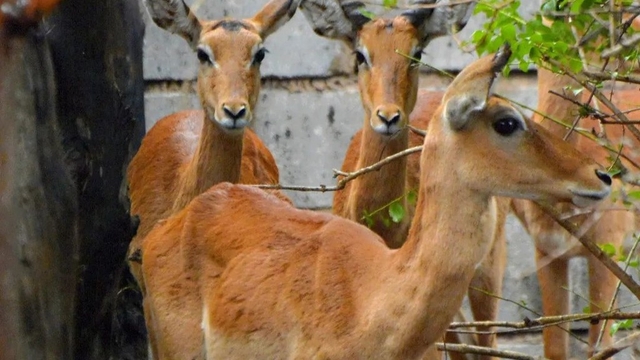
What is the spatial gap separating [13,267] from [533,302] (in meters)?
4.45

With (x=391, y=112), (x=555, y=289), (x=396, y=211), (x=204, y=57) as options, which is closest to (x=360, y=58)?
(x=391, y=112)

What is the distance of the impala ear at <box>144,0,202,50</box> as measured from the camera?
20.9 feet

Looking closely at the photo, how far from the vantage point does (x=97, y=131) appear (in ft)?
15.8

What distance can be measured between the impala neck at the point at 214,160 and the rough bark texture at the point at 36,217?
5.86ft

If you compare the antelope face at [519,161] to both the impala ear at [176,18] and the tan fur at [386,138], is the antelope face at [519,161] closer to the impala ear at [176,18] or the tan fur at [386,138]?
the tan fur at [386,138]

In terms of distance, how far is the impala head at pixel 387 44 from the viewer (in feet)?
18.9

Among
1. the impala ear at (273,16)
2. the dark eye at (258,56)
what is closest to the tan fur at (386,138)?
the dark eye at (258,56)

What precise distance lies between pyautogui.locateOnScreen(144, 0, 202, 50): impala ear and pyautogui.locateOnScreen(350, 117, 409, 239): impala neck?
3.69ft

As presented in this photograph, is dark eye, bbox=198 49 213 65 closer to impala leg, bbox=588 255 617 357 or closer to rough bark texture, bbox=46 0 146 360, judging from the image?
rough bark texture, bbox=46 0 146 360

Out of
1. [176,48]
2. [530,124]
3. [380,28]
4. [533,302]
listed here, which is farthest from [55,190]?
[533,302]

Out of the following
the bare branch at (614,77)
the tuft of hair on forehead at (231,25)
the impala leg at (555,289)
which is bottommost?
the impala leg at (555,289)

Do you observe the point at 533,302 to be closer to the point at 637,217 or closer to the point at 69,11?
the point at 637,217

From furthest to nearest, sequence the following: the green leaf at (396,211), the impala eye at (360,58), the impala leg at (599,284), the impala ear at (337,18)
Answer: the impala leg at (599,284) < the impala ear at (337,18) < the impala eye at (360,58) < the green leaf at (396,211)

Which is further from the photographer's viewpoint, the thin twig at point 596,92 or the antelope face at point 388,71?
the antelope face at point 388,71
